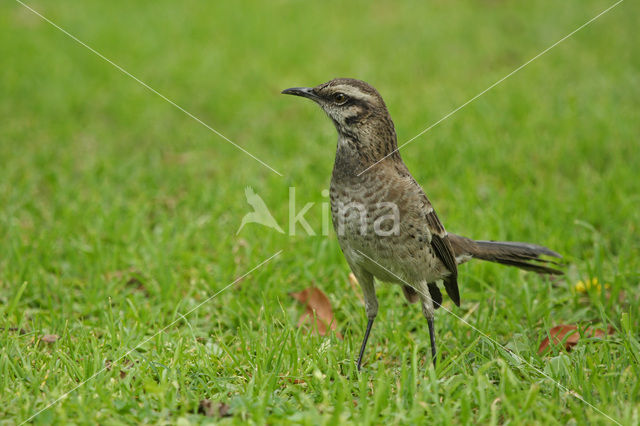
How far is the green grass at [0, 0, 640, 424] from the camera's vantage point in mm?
3293

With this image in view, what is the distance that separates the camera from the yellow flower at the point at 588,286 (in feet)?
14.7

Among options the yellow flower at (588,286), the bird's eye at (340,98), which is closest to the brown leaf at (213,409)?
the bird's eye at (340,98)

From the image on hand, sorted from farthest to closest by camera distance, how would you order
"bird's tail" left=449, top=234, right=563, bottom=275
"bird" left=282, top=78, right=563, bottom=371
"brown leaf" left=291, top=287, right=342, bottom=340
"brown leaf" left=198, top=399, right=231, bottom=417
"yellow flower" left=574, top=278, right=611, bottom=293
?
"yellow flower" left=574, top=278, right=611, bottom=293, "brown leaf" left=291, top=287, right=342, bottom=340, "bird's tail" left=449, top=234, right=563, bottom=275, "bird" left=282, top=78, right=563, bottom=371, "brown leaf" left=198, top=399, right=231, bottom=417

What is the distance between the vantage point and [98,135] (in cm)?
760

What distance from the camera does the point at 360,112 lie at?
3.82 m

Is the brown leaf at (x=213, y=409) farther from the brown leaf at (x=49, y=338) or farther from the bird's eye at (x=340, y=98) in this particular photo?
the bird's eye at (x=340, y=98)

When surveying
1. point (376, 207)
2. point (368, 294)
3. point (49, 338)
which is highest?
point (376, 207)

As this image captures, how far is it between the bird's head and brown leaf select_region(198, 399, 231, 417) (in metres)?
1.66

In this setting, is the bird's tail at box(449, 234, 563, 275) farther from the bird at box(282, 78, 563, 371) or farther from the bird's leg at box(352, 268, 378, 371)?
the bird's leg at box(352, 268, 378, 371)

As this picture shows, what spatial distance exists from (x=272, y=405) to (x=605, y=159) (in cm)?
482

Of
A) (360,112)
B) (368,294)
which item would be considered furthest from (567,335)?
(360,112)

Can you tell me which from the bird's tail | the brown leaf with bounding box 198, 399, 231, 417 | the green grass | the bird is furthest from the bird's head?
the brown leaf with bounding box 198, 399, 231, 417

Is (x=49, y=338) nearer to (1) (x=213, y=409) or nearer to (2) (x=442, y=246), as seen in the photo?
(1) (x=213, y=409)

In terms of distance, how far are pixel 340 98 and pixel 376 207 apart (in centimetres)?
73
